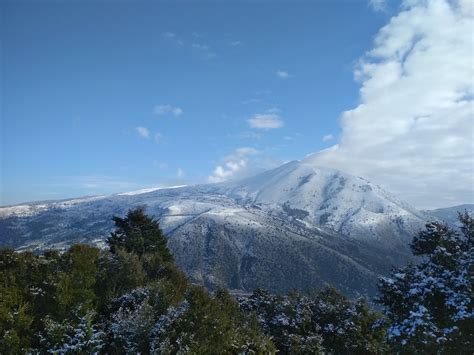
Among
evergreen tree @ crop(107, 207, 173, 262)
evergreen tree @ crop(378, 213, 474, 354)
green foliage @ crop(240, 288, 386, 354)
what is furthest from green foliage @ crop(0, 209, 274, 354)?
evergreen tree @ crop(378, 213, 474, 354)

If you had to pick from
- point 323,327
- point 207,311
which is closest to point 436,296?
point 207,311

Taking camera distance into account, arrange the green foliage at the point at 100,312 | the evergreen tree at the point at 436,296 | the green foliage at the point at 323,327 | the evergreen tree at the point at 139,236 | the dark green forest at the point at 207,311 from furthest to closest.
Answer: the evergreen tree at the point at 139,236
the green foliage at the point at 323,327
the green foliage at the point at 100,312
the dark green forest at the point at 207,311
the evergreen tree at the point at 436,296

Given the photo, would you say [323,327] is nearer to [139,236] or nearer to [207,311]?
[207,311]

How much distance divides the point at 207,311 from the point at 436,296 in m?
20.2

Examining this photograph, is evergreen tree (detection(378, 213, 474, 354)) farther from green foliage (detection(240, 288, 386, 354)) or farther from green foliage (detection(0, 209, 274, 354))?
green foliage (detection(240, 288, 386, 354))

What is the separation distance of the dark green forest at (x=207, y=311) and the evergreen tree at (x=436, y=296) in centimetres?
5

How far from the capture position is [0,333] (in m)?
34.3

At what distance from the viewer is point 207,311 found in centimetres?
3725

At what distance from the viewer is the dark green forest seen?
73.2ft

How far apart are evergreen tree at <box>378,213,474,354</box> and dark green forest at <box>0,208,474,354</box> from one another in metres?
0.05

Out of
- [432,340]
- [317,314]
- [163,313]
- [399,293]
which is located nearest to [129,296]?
[163,313]

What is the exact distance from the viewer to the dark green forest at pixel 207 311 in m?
22.3

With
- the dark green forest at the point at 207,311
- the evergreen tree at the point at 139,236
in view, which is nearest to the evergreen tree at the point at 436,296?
the dark green forest at the point at 207,311

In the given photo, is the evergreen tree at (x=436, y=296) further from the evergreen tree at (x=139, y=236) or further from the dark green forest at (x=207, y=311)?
the evergreen tree at (x=139, y=236)
